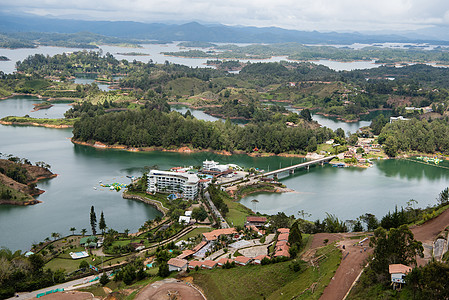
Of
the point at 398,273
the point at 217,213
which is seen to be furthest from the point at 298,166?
the point at 398,273

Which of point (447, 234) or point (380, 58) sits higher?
point (380, 58)

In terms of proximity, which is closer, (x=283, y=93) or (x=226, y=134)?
(x=226, y=134)

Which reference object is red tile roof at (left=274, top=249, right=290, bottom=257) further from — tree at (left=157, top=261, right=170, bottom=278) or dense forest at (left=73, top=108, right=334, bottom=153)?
dense forest at (left=73, top=108, right=334, bottom=153)

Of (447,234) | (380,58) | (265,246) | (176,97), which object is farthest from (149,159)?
(380,58)

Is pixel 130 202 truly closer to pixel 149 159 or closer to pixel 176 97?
pixel 149 159

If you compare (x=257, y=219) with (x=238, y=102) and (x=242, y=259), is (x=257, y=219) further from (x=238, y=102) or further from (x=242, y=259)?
(x=238, y=102)

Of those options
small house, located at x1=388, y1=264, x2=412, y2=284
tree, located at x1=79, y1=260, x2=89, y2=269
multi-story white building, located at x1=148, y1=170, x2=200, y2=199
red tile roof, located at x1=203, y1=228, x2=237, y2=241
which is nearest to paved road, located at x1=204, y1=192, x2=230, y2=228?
multi-story white building, located at x1=148, y1=170, x2=200, y2=199

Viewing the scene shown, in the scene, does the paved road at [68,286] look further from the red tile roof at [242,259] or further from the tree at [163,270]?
the red tile roof at [242,259]
